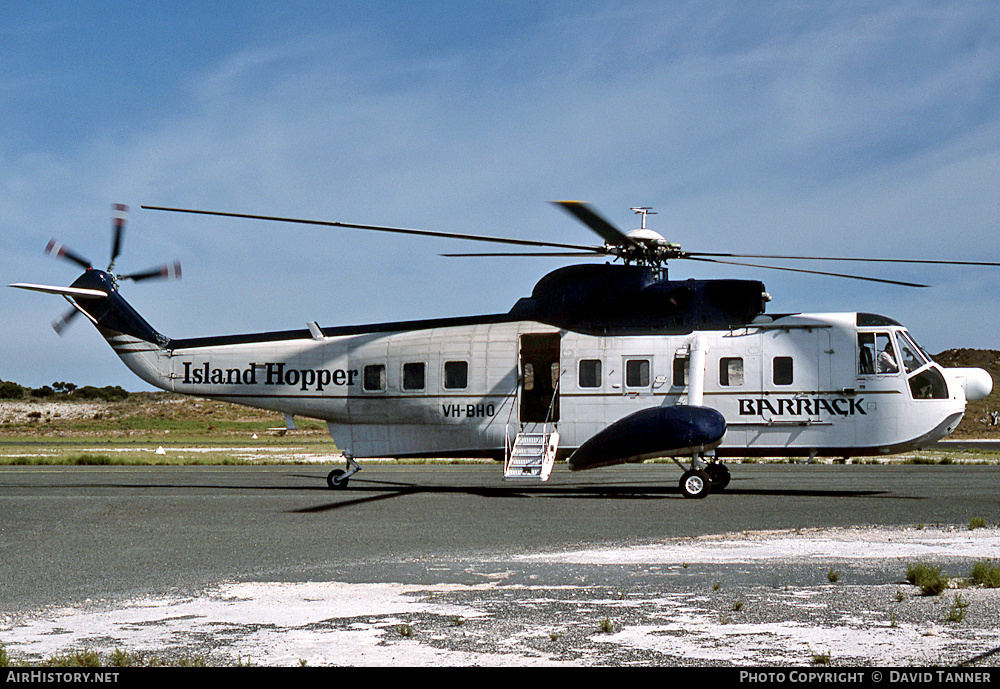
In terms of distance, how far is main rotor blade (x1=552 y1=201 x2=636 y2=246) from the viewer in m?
15.9

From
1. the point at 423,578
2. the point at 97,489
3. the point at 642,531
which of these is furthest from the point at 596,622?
the point at 97,489

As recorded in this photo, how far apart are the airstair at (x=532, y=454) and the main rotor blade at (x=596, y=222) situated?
461cm

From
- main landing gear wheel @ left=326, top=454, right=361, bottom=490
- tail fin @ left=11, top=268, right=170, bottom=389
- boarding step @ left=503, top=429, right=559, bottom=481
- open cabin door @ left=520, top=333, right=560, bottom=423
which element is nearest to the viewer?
boarding step @ left=503, top=429, right=559, bottom=481

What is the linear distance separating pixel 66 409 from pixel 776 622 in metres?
126

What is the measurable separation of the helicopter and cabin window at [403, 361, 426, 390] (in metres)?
0.03

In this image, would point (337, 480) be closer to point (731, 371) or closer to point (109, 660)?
point (731, 371)

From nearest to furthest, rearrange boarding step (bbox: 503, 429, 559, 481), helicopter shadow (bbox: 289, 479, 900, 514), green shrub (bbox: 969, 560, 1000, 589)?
green shrub (bbox: 969, 560, 1000, 589) < helicopter shadow (bbox: 289, 479, 900, 514) < boarding step (bbox: 503, 429, 559, 481)

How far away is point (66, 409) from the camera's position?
12069 cm

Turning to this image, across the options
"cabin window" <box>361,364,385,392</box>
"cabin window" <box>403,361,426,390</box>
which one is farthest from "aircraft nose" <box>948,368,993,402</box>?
"cabin window" <box>361,364,385,392</box>

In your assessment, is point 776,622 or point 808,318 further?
point 808,318

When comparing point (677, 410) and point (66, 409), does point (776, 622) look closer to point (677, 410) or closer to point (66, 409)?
point (677, 410)

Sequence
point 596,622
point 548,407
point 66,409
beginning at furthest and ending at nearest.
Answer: point 66,409 < point 548,407 < point 596,622

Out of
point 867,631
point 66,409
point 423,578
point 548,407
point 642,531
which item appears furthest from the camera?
point 66,409

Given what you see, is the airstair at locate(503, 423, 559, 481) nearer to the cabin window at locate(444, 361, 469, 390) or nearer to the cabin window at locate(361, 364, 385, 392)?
the cabin window at locate(444, 361, 469, 390)
